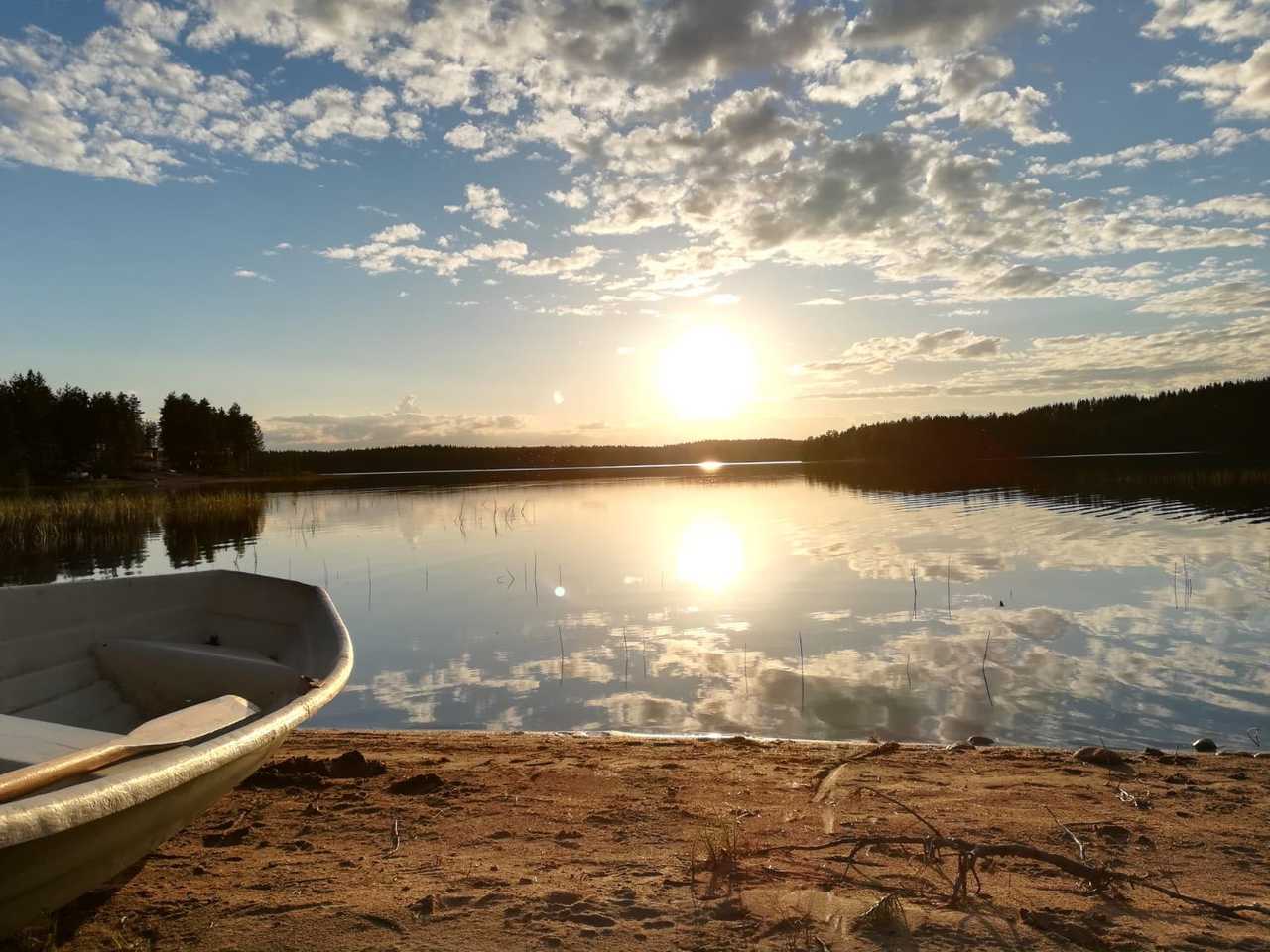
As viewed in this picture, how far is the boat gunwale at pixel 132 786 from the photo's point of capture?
254 cm

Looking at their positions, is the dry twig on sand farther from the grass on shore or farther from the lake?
the grass on shore

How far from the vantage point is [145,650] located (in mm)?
6039

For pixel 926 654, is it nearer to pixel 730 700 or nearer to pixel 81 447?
pixel 730 700

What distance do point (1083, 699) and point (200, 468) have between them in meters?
120

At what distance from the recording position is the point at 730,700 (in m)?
9.05

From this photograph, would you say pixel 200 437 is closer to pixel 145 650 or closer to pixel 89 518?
pixel 89 518

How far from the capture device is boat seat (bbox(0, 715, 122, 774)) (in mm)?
3383

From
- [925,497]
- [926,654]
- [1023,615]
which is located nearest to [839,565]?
[1023,615]

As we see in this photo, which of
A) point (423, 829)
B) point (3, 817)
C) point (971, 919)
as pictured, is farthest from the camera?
point (423, 829)

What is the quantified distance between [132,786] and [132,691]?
3727 millimetres

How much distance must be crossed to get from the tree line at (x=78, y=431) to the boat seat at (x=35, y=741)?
85117 mm

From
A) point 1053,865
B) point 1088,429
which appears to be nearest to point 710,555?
point 1053,865

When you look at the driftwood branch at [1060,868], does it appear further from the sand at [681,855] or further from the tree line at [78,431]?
the tree line at [78,431]

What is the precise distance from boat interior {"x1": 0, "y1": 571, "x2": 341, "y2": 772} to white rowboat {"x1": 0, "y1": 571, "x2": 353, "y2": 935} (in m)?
0.01
